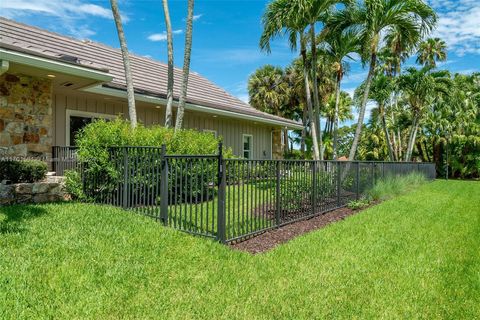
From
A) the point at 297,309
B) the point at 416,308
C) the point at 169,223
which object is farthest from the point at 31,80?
the point at 416,308

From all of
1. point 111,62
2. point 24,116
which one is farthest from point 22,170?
point 111,62

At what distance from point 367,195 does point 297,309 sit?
865 cm

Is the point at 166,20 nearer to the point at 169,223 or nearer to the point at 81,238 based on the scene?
the point at 169,223

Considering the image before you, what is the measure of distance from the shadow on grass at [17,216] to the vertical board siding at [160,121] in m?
4.04

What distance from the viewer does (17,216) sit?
5.74 meters

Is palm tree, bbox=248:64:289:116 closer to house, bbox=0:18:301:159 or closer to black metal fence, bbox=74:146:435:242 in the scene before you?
house, bbox=0:18:301:159

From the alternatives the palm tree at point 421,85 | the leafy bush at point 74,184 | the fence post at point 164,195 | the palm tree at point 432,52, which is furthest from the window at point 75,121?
the palm tree at point 432,52

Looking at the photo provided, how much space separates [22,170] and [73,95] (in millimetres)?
3880

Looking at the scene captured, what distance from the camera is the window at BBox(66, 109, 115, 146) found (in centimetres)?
1024

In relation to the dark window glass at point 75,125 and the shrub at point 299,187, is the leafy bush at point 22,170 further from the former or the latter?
the shrub at point 299,187

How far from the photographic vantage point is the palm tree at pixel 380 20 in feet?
39.7

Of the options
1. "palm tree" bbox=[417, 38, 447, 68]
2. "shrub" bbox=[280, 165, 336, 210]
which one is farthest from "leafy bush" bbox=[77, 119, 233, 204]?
"palm tree" bbox=[417, 38, 447, 68]

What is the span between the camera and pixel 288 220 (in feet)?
23.8

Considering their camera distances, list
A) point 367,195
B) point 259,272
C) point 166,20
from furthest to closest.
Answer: point 367,195 < point 166,20 < point 259,272
